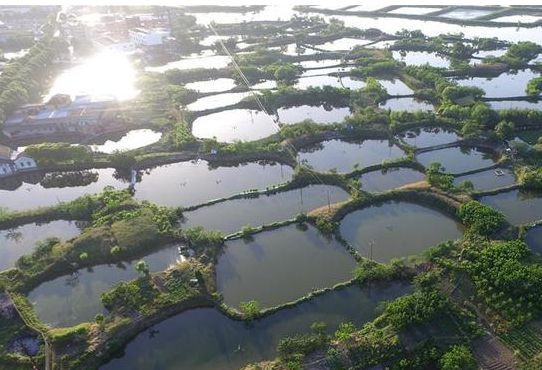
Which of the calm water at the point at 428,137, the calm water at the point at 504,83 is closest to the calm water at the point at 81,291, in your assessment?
the calm water at the point at 428,137

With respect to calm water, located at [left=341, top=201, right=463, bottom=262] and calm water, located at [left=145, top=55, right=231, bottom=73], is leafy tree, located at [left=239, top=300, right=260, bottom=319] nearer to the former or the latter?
calm water, located at [left=341, top=201, right=463, bottom=262]

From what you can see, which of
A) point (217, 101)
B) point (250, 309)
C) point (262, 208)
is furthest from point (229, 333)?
point (217, 101)

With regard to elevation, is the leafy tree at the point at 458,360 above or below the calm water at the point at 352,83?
below

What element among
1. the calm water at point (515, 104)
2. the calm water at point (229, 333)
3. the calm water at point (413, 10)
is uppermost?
the calm water at point (413, 10)

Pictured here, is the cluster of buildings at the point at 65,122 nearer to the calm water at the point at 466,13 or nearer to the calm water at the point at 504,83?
the calm water at the point at 504,83

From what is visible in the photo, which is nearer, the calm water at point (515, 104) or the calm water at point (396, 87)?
the calm water at point (515, 104)

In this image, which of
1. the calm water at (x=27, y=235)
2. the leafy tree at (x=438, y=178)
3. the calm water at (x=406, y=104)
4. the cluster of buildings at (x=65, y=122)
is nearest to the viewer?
the calm water at (x=27, y=235)

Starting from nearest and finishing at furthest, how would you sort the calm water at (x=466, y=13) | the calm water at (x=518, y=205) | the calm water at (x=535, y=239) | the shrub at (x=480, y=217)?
the calm water at (x=535, y=239) → the shrub at (x=480, y=217) → the calm water at (x=518, y=205) → the calm water at (x=466, y=13)
